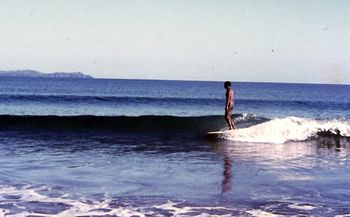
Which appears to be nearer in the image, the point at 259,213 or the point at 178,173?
the point at 259,213

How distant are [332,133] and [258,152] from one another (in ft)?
26.0

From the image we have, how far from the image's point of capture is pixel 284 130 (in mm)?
20266

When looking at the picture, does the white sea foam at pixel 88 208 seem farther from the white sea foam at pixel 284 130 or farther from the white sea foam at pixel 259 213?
the white sea foam at pixel 284 130

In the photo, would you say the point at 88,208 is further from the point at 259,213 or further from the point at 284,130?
the point at 284,130

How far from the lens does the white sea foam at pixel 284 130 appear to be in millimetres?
18922

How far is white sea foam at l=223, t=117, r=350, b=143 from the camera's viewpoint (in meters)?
18.9

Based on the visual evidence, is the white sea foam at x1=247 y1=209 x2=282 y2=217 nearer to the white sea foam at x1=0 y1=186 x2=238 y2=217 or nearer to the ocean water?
the ocean water

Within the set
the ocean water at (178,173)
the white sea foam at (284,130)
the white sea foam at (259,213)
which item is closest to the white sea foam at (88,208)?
the ocean water at (178,173)

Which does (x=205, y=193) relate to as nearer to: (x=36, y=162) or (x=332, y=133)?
(x=36, y=162)

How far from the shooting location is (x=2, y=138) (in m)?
18.3

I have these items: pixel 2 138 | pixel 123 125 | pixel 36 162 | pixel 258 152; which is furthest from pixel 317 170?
pixel 123 125

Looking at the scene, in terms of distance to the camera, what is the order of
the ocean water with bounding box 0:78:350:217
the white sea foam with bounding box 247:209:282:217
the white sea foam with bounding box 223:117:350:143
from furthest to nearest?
1. the white sea foam with bounding box 223:117:350:143
2. the ocean water with bounding box 0:78:350:217
3. the white sea foam with bounding box 247:209:282:217

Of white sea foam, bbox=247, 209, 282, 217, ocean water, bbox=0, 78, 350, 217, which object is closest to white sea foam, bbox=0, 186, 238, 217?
ocean water, bbox=0, 78, 350, 217

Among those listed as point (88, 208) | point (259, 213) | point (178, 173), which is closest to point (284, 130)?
point (178, 173)
